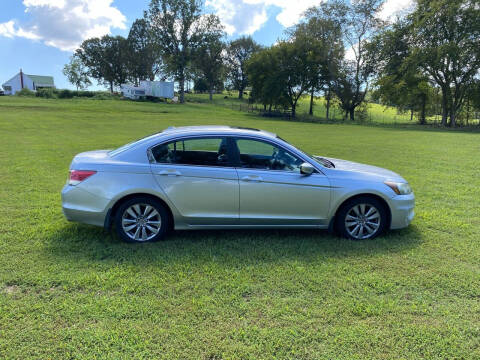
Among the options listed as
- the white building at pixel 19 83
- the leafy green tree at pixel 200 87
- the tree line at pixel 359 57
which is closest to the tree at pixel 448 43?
the tree line at pixel 359 57

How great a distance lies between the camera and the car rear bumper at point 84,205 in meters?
4.24

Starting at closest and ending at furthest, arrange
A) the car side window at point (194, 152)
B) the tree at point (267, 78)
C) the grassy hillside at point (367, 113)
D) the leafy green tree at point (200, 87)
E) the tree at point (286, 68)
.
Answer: the car side window at point (194, 152) < the tree at point (286, 68) < the tree at point (267, 78) < the grassy hillside at point (367, 113) < the leafy green tree at point (200, 87)

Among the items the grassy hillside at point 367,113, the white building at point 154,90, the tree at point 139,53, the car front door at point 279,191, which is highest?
the tree at point 139,53

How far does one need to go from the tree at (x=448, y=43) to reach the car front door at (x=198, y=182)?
40828 mm

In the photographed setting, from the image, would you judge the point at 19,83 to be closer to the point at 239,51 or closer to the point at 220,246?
the point at 239,51

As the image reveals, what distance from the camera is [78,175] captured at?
14.0ft

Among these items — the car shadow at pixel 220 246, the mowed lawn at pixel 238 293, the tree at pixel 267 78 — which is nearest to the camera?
the mowed lawn at pixel 238 293

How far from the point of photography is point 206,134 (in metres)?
4.51

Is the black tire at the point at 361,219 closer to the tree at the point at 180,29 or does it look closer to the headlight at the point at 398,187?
the headlight at the point at 398,187

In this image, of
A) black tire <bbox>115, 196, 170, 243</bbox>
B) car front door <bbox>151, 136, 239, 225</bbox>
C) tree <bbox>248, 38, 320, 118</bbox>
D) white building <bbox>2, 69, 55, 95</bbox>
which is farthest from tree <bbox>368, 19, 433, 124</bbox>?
white building <bbox>2, 69, 55, 95</bbox>

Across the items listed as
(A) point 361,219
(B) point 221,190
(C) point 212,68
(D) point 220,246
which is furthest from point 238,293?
(C) point 212,68

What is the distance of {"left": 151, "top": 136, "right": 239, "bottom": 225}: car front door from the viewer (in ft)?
14.0

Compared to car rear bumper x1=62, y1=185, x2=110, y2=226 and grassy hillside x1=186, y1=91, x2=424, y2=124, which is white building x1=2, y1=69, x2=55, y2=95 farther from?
car rear bumper x1=62, y1=185, x2=110, y2=226

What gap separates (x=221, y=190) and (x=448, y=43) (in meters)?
42.4
